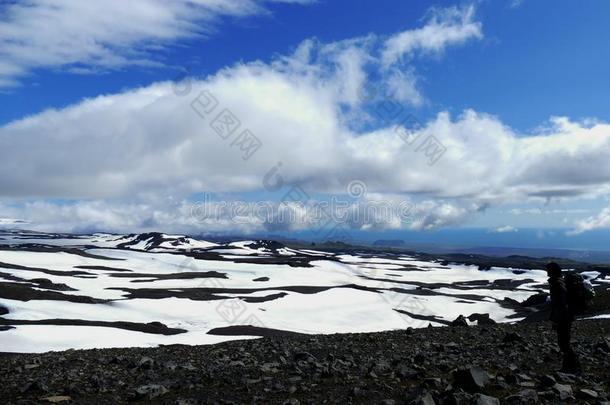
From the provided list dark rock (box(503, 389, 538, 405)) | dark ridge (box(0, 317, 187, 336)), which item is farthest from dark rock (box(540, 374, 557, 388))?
dark ridge (box(0, 317, 187, 336))

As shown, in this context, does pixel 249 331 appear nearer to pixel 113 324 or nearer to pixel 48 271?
pixel 113 324

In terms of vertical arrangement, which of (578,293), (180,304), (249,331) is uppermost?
(578,293)

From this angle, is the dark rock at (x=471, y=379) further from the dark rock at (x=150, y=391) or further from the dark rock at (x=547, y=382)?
the dark rock at (x=150, y=391)

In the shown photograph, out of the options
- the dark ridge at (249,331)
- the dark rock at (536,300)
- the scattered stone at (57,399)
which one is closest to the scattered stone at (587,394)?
the scattered stone at (57,399)

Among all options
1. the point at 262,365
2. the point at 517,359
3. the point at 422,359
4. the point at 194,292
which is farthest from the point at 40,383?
the point at 194,292

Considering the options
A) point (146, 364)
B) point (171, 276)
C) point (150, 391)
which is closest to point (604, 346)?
point (150, 391)

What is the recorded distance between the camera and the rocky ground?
1117cm

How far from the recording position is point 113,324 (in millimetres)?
55438

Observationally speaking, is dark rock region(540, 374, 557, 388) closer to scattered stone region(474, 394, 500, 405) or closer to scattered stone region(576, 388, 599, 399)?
scattered stone region(576, 388, 599, 399)

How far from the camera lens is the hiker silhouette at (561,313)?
1348 cm

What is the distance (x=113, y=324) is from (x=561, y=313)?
51.7 m

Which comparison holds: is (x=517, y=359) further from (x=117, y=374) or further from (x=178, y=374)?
(x=117, y=374)

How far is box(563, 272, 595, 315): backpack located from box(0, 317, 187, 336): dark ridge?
44.7 meters

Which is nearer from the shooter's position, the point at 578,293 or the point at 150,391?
the point at 150,391
